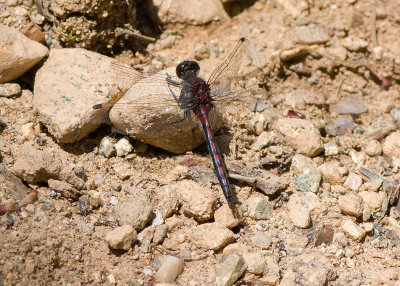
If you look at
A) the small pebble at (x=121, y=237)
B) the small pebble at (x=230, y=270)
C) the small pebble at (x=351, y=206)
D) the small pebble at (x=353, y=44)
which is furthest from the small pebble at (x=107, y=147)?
the small pebble at (x=353, y=44)

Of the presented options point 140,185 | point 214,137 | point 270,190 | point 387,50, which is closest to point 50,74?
point 140,185

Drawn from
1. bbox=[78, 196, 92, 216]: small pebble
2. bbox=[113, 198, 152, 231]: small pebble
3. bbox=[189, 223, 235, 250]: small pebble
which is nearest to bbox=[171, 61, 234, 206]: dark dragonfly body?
bbox=[189, 223, 235, 250]: small pebble

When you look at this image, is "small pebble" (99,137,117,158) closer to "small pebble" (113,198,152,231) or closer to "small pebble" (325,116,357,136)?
"small pebble" (113,198,152,231)

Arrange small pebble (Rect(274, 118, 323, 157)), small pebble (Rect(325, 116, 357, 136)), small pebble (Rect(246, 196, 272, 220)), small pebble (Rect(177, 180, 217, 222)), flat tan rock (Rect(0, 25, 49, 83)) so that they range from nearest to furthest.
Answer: small pebble (Rect(177, 180, 217, 222)), small pebble (Rect(246, 196, 272, 220)), flat tan rock (Rect(0, 25, 49, 83)), small pebble (Rect(274, 118, 323, 157)), small pebble (Rect(325, 116, 357, 136))

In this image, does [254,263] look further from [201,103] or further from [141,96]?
[141,96]

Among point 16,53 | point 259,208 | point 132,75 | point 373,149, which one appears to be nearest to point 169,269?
point 259,208

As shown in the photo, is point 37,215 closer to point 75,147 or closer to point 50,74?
point 75,147
